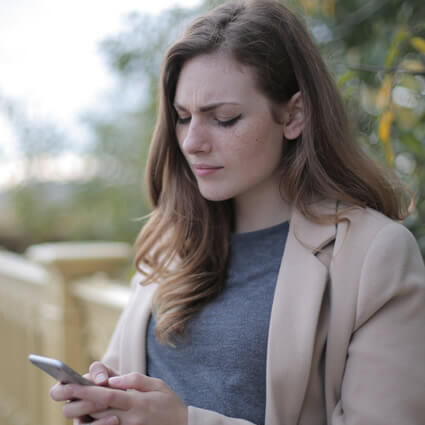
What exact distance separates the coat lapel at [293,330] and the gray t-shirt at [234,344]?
0.05 m

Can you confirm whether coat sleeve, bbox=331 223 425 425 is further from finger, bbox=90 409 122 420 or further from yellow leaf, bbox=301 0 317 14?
yellow leaf, bbox=301 0 317 14

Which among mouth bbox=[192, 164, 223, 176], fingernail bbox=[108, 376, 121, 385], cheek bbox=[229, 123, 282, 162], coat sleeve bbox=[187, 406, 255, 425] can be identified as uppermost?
cheek bbox=[229, 123, 282, 162]

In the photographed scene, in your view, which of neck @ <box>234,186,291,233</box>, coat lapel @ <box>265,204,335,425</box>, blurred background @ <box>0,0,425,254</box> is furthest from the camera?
blurred background @ <box>0,0,425,254</box>

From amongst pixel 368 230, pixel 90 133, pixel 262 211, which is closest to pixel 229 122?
pixel 262 211

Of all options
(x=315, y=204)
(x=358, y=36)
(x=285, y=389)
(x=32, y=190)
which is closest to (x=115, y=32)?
(x=358, y=36)

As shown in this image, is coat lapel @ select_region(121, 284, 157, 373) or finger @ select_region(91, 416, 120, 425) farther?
coat lapel @ select_region(121, 284, 157, 373)

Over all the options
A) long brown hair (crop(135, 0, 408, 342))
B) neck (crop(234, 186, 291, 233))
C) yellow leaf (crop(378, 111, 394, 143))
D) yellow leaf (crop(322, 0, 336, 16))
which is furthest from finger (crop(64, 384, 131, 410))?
yellow leaf (crop(322, 0, 336, 16))

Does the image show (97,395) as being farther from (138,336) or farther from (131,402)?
(138,336)

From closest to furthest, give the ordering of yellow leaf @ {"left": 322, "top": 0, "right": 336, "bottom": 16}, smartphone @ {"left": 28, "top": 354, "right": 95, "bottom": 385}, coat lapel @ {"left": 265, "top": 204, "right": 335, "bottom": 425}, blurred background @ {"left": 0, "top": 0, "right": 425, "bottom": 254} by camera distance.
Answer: smartphone @ {"left": 28, "top": 354, "right": 95, "bottom": 385}, coat lapel @ {"left": 265, "top": 204, "right": 335, "bottom": 425}, blurred background @ {"left": 0, "top": 0, "right": 425, "bottom": 254}, yellow leaf @ {"left": 322, "top": 0, "right": 336, "bottom": 16}

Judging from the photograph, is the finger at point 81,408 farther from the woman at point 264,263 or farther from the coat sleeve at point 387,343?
the coat sleeve at point 387,343

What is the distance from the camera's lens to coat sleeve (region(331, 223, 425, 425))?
33.9 inches

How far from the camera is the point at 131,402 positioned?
0.93 meters

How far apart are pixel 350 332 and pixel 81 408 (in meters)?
0.55

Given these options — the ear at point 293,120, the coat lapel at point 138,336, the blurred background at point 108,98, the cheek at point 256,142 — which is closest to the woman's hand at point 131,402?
the coat lapel at point 138,336
